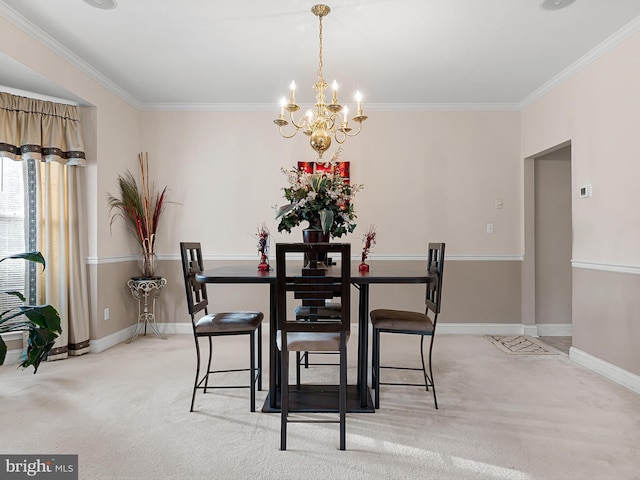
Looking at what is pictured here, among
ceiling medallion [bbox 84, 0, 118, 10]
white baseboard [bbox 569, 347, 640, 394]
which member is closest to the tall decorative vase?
ceiling medallion [bbox 84, 0, 118, 10]

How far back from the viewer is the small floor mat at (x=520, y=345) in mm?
3941

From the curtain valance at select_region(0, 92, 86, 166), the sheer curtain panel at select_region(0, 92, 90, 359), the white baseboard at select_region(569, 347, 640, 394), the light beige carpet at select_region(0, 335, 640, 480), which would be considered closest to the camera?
the light beige carpet at select_region(0, 335, 640, 480)

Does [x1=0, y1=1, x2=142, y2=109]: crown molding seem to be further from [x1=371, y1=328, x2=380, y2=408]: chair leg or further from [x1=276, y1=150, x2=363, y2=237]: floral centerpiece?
[x1=371, y1=328, x2=380, y2=408]: chair leg

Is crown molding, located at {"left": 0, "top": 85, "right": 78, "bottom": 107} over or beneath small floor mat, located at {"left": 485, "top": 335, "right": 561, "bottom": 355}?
over

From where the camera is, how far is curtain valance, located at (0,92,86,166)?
11.0 feet

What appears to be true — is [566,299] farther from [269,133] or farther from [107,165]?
[107,165]

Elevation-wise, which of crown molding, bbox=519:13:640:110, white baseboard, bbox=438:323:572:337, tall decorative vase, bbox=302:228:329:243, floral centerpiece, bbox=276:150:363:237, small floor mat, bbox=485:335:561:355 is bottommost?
small floor mat, bbox=485:335:561:355

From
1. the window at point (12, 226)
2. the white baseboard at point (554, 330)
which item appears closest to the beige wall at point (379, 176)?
the white baseboard at point (554, 330)

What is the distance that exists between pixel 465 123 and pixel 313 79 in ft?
6.16

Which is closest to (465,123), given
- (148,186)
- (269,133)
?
(269,133)

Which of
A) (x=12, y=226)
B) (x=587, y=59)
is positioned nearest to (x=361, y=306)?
(x=587, y=59)

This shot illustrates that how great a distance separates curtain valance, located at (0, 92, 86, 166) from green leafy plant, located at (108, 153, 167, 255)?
0.62 m

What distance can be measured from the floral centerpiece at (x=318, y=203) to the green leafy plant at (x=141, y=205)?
2.55 m

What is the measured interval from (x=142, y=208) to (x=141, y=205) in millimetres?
34
